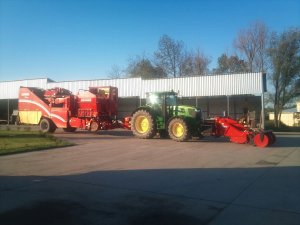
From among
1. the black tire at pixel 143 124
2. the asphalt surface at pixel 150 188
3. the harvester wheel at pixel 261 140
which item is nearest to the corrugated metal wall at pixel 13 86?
the black tire at pixel 143 124

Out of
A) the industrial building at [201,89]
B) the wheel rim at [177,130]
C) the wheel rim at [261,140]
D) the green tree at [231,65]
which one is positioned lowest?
the wheel rim at [261,140]

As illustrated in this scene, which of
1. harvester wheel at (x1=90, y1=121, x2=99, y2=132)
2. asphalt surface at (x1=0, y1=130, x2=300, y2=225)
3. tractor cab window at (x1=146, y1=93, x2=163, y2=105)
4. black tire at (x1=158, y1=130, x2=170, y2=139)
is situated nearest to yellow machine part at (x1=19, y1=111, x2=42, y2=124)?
harvester wheel at (x1=90, y1=121, x2=99, y2=132)

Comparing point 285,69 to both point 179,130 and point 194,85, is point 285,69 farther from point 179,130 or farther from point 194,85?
point 179,130

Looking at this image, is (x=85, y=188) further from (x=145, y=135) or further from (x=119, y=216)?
(x=145, y=135)

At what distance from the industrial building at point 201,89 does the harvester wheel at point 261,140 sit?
10.00 m

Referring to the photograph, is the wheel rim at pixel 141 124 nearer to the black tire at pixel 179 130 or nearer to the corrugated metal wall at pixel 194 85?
the black tire at pixel 179 130

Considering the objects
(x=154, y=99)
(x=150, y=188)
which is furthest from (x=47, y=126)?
(x=150, y=188)

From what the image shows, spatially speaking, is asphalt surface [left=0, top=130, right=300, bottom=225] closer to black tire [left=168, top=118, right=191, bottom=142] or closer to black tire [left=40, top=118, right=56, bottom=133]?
black tire [left=168, top=118, right=191, bottom=142]

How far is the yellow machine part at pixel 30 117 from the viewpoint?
A: 23234 millimetres

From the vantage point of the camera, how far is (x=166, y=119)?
730 inches

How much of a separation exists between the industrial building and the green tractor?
606 cm

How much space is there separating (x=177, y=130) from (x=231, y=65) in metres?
40.4

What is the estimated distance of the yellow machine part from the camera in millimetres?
23234

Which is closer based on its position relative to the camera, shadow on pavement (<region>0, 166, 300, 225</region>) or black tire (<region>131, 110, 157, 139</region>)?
shadow on pavement (<region>0, 166, 300, 225</region>)
